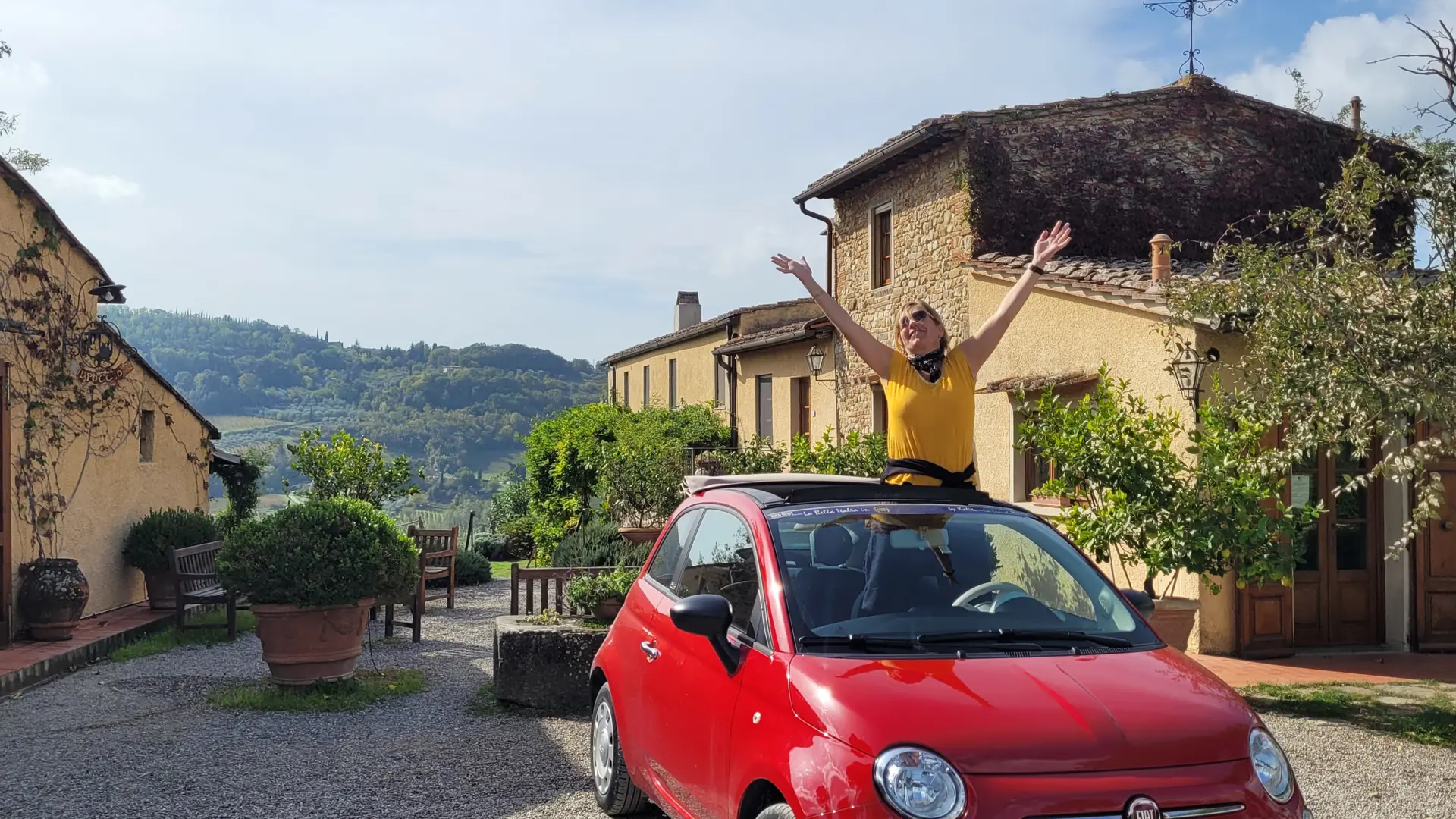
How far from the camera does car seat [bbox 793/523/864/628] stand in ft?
12.1

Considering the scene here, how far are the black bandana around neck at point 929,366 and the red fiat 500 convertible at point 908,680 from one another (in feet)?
2.40

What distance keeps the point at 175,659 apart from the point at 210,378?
10089cm

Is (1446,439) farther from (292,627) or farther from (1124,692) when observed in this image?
(292,627)

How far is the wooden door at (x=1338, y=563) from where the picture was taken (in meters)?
10.3

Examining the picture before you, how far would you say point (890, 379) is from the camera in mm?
5129

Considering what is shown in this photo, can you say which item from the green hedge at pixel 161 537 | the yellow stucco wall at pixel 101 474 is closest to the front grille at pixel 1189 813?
the yellow stucco wall at pixel 101 474

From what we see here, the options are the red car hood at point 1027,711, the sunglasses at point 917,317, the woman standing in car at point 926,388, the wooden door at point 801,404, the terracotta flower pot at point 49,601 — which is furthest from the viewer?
the wooden door at point 801,404

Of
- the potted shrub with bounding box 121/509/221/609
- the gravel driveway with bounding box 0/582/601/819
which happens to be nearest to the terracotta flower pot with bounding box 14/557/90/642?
the gravel driveway with bounding box 0/582/601/819

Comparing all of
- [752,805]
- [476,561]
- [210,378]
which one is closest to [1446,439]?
[752,805]

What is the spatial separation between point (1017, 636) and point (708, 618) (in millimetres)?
993

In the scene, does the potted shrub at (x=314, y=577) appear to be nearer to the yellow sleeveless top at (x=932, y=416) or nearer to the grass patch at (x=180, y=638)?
the grass patch at (x=180, y=638)

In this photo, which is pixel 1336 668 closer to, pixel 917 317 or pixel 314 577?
pixel 917 317

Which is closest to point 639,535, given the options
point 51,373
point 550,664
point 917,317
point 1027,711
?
point 550,664

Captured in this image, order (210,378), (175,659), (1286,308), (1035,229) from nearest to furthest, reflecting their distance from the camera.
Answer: (1286,308), (175,659), (1035,229), (210,378)
